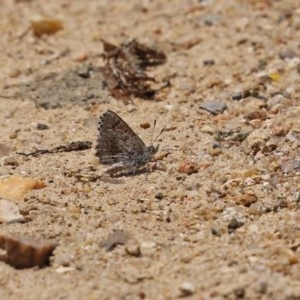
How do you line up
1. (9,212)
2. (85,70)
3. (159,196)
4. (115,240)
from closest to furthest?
(115,240), (9,212), (159,196), (85,70)

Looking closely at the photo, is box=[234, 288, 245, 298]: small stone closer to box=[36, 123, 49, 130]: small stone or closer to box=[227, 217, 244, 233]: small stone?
box=[227, 217, 244, 233]: small stone

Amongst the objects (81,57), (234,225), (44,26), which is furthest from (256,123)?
(44,26)

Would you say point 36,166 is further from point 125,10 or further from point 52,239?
point 125,10

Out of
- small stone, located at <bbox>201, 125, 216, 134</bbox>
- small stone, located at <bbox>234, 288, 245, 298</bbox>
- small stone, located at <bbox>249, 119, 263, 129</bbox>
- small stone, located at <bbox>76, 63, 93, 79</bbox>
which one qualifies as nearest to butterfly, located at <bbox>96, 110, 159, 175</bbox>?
small stone, located at <bbox>201, 125, 216, 134</bbox>

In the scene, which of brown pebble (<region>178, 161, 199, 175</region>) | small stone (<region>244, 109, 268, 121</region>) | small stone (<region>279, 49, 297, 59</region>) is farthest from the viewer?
small stone (<region>279, 49, 297, 59</region>)

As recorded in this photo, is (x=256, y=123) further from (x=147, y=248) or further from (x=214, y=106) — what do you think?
(x=147, y=248)

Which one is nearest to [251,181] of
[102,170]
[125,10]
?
[102,170]

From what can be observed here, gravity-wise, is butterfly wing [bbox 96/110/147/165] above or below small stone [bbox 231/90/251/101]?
below

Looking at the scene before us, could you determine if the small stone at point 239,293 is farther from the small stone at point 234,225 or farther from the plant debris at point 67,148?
the plant debris at point 67,148
